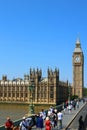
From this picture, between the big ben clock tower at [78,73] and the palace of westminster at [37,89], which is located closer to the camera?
the palace of westminster at [37,89]

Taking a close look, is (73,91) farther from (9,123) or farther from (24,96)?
(9,123)

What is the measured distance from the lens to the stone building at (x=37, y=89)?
12331 centimetres

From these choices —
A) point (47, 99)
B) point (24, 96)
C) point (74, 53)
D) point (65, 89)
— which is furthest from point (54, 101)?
point (74, 53)

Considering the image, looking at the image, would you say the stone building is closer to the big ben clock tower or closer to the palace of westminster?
the palace of westminster

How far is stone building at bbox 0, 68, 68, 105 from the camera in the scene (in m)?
123

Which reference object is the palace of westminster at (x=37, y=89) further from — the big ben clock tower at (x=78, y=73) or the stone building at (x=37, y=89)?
the big ben clock tower at (x=78, y=73)

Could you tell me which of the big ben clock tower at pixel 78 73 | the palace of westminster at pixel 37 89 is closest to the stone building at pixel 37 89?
the palace of westminster at pixel 37 89

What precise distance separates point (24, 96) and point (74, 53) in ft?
112

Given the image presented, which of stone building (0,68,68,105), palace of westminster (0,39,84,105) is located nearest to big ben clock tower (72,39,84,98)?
palace of westminster (0,39,84,105)

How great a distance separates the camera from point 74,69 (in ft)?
501

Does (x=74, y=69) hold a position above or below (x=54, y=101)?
above


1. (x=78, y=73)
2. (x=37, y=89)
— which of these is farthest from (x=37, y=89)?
(x=78, y=73)

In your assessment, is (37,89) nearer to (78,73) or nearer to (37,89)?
(37,89)

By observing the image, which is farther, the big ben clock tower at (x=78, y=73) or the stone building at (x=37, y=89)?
the big ben clock tower at (x=78, y=73)
